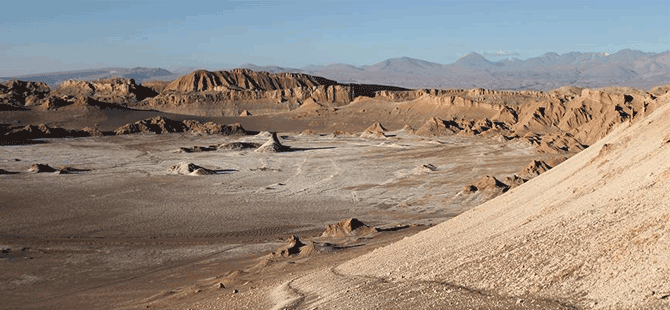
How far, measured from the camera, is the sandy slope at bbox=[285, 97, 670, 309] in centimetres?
649

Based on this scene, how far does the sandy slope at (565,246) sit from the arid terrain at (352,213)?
0.09 ft

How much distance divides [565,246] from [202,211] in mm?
15575

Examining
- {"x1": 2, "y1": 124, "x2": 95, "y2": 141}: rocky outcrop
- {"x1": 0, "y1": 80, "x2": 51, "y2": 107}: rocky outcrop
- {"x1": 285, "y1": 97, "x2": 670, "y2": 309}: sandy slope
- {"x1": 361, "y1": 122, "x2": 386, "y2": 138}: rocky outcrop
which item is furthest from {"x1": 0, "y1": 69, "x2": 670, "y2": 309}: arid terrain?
{"x1": 0, "y1": 80, "x2": 51, "y2": 107}: rocky outcrop

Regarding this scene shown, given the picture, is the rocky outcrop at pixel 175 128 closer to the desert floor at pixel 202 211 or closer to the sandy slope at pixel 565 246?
the desert floor at pixel 202 211

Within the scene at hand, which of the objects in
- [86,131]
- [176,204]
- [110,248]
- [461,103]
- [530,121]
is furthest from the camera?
[461,103]

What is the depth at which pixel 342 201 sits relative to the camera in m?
23.1

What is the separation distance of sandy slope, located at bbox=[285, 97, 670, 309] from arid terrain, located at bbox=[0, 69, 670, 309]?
28 millimetres

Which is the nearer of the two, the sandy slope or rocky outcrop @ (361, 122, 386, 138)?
the sandy slope

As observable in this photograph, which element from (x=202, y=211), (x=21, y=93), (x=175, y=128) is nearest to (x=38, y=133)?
(x=175, y=128)

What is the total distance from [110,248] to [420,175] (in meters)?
15.5

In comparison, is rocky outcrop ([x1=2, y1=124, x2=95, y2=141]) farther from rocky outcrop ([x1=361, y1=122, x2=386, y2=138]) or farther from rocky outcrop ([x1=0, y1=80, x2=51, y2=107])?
rocky outcrop ([x1=361, y1=122, x2=386, y2=138])

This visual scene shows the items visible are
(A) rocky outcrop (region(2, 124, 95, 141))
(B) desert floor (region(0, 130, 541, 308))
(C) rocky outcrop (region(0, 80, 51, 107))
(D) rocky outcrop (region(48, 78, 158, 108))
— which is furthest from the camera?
(D) rocky outcrop (region(48, 78, 158, 108))

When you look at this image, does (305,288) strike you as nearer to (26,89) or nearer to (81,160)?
(81,160)

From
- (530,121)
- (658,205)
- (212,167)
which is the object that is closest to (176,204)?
(212,167)
